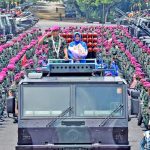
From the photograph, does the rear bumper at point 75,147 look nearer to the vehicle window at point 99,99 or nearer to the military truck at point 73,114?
the military truck at point 73,114

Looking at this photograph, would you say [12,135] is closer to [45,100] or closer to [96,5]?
[45,100]

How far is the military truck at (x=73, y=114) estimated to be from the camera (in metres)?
14.2

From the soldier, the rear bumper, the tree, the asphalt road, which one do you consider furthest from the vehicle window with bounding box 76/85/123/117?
the tree

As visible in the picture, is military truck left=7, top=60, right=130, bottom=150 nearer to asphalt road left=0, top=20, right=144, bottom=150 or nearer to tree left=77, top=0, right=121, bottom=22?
asphalt road left=0, top=20, right=144, bottom=150

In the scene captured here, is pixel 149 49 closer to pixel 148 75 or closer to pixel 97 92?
pixel 148 75

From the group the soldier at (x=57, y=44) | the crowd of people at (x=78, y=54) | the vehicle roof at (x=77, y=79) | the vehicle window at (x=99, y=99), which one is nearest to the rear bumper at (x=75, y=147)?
the vehicle window at (x=99, y=99)

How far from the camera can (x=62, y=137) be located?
46.6ft

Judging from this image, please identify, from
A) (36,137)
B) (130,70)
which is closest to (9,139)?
(36,137)

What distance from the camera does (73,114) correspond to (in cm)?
1419

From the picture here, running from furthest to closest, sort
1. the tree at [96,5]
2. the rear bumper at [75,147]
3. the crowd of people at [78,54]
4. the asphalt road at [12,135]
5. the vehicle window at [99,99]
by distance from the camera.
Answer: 1. the tree at [96,5]
2. the asphalt road at [12,135]
3. the crowd of people at [78,54]
4. the vehicle window at [99,99]
5. the rear bumper at [75,147]

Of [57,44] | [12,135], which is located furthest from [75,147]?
[12,135]

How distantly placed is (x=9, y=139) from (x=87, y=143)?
286 inches

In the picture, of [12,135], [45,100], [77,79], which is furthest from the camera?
[12,135]

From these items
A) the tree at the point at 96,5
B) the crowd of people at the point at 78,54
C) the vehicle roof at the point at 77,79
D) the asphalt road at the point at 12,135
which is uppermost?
the vehicle roof at the point at 77,79
